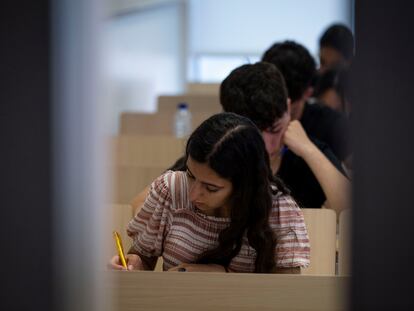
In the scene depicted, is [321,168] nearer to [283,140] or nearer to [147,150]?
[283,140]

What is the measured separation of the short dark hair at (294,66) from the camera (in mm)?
2748

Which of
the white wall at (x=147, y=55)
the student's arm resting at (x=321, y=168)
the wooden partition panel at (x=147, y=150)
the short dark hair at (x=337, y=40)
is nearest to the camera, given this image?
the student's arm resting at (x=321, y=168)

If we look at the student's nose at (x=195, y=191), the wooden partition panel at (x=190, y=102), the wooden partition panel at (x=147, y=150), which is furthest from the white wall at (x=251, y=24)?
the student's nose at (x=195, y=191)

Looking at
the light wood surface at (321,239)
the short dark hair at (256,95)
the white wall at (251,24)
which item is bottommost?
the light wood surface at (321,239)

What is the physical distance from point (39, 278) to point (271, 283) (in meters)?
0.70

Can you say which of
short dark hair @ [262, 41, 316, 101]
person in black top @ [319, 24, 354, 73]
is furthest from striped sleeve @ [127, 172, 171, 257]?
person in black top @ [319, 24, 354, 73]

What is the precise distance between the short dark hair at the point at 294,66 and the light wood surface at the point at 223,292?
1492mm

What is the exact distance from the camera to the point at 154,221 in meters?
1.80

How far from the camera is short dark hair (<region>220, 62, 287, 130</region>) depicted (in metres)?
2.16

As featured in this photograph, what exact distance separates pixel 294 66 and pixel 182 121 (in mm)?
1343

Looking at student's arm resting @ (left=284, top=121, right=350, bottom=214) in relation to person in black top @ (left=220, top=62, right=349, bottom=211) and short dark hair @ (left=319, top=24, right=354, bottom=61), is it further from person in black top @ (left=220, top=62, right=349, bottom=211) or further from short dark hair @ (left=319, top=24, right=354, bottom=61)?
short dark hair @ (left=319, top=24, right=354, bottom=61)

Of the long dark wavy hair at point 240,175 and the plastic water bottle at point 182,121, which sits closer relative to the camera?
the long dark wavy hair at point 240,175

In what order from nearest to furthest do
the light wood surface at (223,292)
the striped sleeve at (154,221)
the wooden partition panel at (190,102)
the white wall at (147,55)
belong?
1. the light wood surface at (223,292)
2. the striped sleeve at (154,221)
3. the wooden partition panel at (190,102)
4. the white wall at (147,55)

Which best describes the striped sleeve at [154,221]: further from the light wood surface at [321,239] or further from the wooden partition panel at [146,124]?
the wooden partition panel at [146,124]
